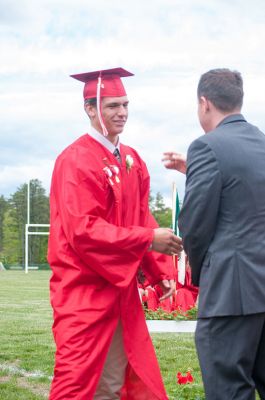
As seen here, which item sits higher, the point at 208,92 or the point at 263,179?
the point at 208,92

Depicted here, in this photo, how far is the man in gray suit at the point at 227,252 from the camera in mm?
3902

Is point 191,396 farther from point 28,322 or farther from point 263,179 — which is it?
point 28,322

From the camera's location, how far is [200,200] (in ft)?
12.8

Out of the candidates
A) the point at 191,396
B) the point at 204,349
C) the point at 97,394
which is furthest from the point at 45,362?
the point at 204,349

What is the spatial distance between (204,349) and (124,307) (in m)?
0.87

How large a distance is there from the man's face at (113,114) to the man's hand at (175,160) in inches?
12.1

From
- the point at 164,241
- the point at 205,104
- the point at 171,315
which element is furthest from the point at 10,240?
the point at 205,104

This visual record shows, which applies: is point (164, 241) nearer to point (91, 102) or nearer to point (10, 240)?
point (91, 102)

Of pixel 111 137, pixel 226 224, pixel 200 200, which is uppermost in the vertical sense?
pixel 111 137

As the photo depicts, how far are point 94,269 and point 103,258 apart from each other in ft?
0.34

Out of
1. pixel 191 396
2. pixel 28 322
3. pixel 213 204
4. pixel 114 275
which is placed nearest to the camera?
pixel 213 204

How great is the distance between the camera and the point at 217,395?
3936 millimetres

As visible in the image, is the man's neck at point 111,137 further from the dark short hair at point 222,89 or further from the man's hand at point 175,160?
the dark short hair at point 222,89

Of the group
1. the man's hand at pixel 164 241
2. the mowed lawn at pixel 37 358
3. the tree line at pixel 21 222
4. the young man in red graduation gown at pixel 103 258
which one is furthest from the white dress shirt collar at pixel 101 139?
the tree line at pixel 21 222
